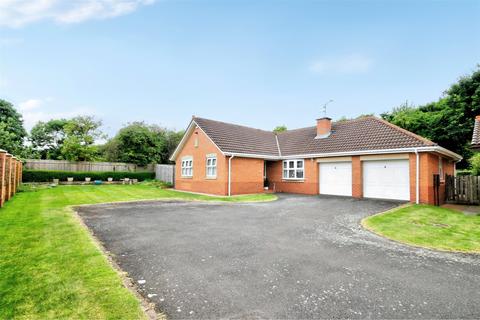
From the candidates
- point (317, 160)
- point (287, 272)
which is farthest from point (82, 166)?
point (287, 272)

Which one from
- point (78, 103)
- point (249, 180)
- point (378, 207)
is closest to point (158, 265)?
point (378, 207)

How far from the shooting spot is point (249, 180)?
1961 cm

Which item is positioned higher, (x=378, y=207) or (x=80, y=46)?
(x=80, y=46)

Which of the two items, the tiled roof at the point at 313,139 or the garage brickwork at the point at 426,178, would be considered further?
the tiled roof at the point at 313,139

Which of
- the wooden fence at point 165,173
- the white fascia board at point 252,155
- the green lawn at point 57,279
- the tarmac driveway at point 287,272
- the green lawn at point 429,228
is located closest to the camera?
the green lawn at point 57,279

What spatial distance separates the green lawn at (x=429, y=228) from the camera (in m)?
6.60

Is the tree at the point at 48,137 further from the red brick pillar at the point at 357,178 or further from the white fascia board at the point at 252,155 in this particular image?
the red brick pillar at the point at 357,178

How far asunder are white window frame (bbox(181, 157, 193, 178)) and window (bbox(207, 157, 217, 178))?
3.03 m

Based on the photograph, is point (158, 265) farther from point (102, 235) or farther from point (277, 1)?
point (277, 1)

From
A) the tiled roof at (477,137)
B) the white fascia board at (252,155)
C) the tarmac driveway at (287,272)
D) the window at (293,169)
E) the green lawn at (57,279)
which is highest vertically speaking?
the tiled roof at (477,137)

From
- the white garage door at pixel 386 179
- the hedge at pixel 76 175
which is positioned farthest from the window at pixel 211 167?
the hedge at pixel 76 175

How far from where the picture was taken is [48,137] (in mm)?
41562

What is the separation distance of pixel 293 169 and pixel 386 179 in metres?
6.96

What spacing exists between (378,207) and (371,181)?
414cm
